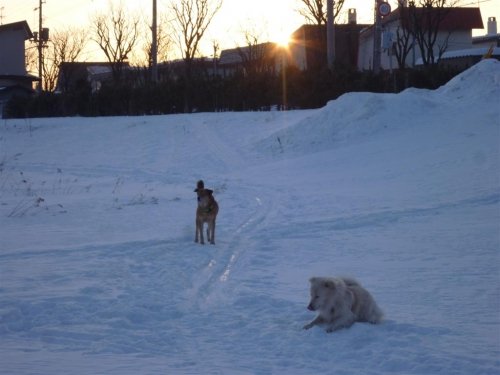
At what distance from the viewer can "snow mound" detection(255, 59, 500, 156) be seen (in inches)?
1062

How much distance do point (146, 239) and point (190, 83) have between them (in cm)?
2978

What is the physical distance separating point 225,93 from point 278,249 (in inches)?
1137

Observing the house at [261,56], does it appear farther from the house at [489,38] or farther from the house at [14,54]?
the house at [489,38]

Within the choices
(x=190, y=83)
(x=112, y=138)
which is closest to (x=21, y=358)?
(x=112, y=138)

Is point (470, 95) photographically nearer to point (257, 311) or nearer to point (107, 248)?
point (107, 248)

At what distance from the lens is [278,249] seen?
12445 millimetres

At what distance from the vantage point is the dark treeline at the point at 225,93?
3456 centimetres

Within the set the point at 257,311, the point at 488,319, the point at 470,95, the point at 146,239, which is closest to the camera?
the point at 488,319

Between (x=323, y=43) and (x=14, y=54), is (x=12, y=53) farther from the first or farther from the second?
(x=323, y=43)

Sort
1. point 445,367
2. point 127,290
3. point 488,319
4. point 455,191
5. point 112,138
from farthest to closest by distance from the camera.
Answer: point 112,138 → point 455,191 → point 127,290 → point 488,319 → point 445,367

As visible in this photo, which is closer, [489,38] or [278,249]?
[278,249]

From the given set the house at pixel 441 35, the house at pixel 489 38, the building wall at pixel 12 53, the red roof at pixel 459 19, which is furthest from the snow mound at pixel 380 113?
the house at pixel 489 38

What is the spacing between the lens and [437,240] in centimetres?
1279

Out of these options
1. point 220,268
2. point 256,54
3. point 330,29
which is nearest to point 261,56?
point 256,54
